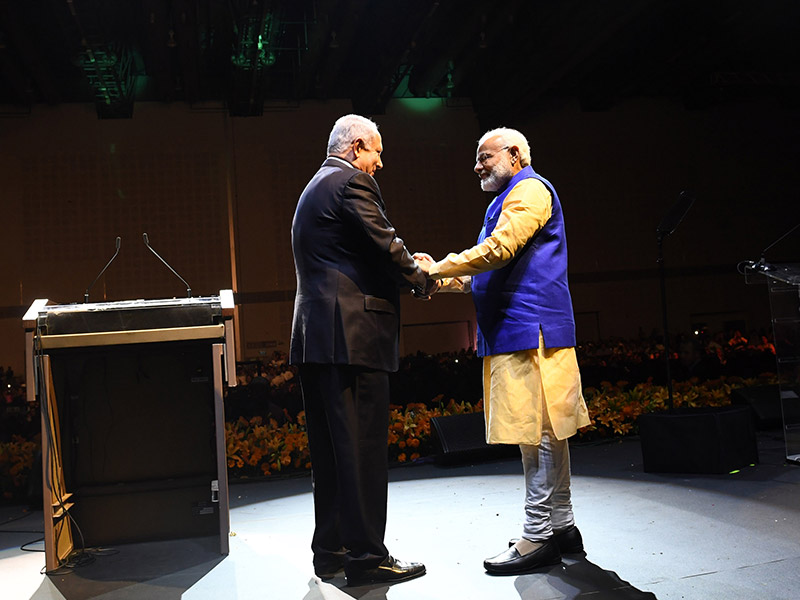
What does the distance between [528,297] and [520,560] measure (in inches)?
35.3

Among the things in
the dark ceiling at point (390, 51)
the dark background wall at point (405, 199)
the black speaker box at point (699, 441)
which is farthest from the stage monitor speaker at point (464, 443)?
the dark background wall at point (405, 199)

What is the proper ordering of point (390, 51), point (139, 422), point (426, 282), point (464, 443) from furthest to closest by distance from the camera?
1. point (390, 51)
2. point (464, 443)
3. point (139, 422)
4. point (426, 282)

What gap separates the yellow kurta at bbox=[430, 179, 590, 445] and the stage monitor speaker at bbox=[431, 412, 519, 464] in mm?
1969

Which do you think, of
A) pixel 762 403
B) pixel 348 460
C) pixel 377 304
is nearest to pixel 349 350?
pixel 377 304

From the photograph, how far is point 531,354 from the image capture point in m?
2.49

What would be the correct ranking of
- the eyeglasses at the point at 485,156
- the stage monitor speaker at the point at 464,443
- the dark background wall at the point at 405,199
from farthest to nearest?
1. the dark background wall at the point at 405,199
2. the stage monitor speaker at the point at 464,443
3. the eyeglasses at the point at 485,156

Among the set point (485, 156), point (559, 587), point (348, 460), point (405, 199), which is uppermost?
point (405, 199)

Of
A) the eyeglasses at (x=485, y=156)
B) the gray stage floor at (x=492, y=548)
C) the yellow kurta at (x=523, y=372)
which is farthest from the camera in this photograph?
the eyeglasses at (x=485, y=156)

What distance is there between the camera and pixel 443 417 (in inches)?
185

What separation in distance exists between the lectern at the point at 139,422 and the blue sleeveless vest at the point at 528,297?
1.06 m

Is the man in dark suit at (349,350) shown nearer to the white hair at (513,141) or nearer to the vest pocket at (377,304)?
the vest pocket at (377,304)

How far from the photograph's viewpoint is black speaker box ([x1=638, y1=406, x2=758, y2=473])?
3746mm

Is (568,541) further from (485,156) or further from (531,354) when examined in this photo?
(485,156)

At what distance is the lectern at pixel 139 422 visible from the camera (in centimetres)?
281
